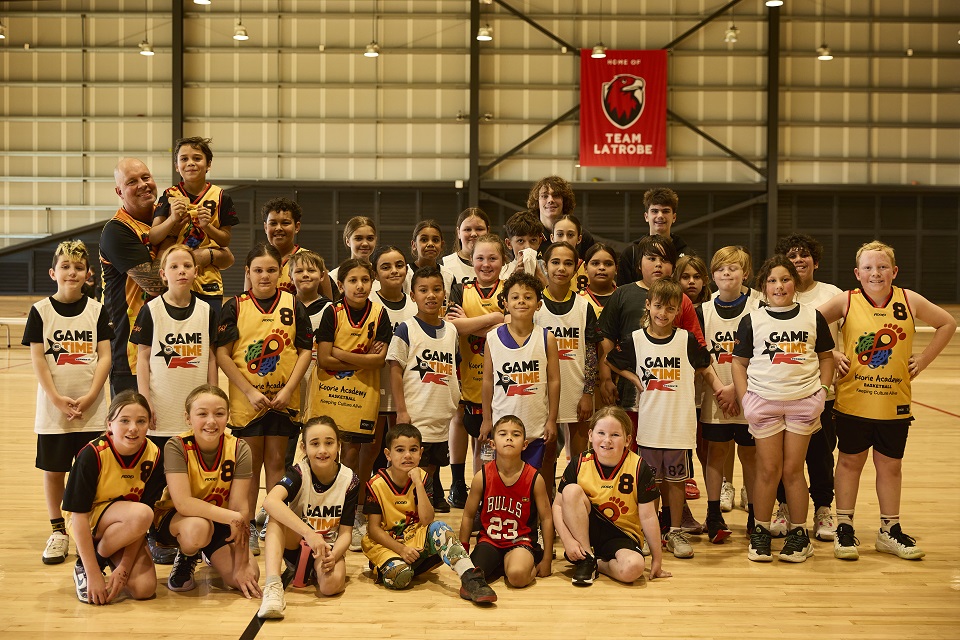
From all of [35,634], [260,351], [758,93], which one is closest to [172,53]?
[758,93]

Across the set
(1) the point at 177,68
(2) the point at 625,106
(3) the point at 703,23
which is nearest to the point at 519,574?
(2) the point at 625,106

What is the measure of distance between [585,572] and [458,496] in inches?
62.2

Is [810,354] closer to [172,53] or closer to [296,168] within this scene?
[296,168]

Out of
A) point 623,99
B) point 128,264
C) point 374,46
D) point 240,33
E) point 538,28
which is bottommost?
point 128,264

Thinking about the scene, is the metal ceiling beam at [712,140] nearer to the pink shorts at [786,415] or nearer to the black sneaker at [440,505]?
the black sneaker at [440,505]

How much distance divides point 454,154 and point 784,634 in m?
14.9

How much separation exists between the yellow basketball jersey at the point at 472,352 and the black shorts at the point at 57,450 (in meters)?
2.03

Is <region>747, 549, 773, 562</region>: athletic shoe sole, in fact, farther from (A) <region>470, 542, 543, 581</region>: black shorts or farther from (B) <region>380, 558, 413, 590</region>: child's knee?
(B) <region>380, 558, 413, 590</region>: child's knee

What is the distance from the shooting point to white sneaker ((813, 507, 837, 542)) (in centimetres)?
467

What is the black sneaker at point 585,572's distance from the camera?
12.8 ft

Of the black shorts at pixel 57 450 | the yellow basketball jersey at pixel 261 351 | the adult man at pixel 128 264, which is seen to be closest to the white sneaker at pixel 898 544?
the yellow basketball jersey at pixel 261 351

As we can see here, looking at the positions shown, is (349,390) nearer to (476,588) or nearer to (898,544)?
(476,588)

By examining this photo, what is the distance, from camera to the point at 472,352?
5062mm

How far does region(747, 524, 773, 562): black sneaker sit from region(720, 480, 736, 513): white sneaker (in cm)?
86
